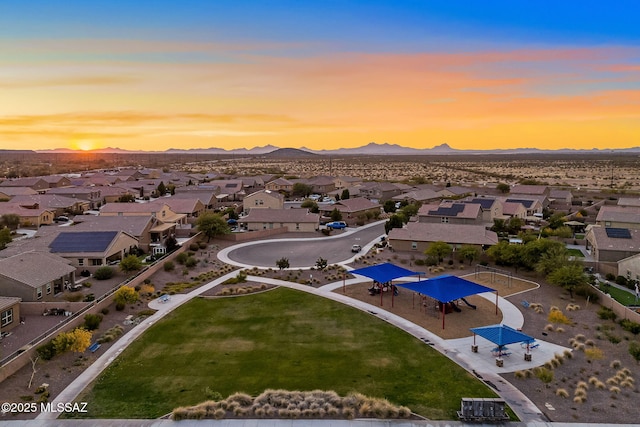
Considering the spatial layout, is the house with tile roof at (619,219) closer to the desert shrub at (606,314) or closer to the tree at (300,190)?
the desert shrub at (606,314)

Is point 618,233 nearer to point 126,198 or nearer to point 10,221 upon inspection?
point 10,221

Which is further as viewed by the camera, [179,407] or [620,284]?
[620,284]

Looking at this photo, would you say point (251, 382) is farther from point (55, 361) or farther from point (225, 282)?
point (225, 282)

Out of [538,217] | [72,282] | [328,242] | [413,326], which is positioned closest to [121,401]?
[413,326]

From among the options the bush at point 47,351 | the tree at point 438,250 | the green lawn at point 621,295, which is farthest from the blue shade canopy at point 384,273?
the bush at point 47,351

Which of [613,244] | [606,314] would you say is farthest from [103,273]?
[613,244]
